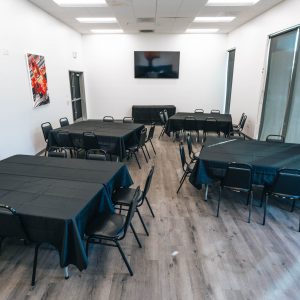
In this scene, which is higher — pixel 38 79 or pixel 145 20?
pixel 145 20

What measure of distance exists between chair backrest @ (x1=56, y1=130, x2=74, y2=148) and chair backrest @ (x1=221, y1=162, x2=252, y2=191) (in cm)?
322

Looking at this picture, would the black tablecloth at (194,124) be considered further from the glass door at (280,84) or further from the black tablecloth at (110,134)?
the black tablecloth at (110,134)

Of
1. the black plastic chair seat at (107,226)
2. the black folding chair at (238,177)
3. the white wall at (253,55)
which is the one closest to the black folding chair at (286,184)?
the black folding chair at (238,177)

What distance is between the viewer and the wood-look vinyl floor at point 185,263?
2115mm

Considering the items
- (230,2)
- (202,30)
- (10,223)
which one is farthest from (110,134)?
(202,30)

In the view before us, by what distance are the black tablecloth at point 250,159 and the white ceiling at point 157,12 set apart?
355 centimetres

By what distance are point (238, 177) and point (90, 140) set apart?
283cm

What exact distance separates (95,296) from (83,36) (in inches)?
362

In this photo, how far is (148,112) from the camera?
30.5ft

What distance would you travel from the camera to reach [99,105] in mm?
9797

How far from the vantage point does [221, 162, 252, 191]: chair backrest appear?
298cm

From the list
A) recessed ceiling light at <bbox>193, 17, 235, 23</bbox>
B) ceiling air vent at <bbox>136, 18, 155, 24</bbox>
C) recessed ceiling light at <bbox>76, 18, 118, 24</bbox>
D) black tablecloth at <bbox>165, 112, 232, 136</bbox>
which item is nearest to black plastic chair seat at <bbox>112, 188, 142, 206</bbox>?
black tablecloth at <bbox>165, 112, 232, 136</bbox>

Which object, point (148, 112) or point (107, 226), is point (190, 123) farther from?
point (107, 226)

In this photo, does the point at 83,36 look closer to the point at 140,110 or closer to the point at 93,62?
the point at 93,62
